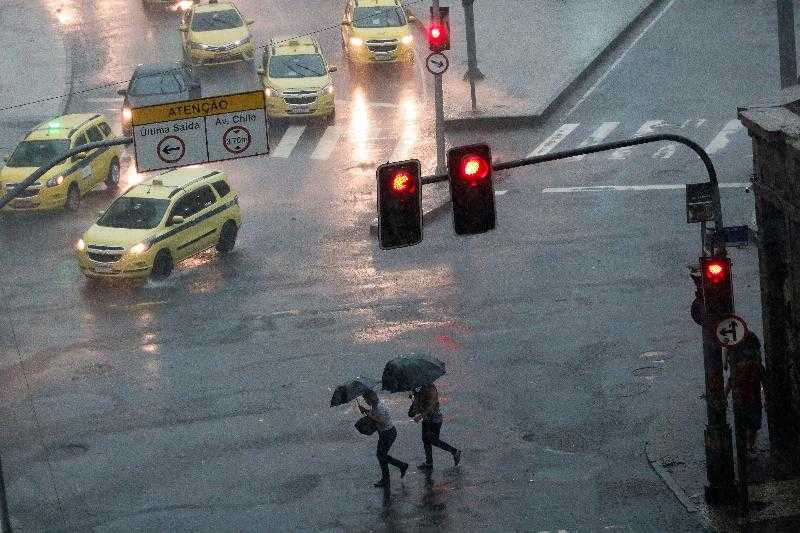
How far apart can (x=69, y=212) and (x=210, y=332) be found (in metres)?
9.64

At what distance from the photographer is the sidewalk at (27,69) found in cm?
4409

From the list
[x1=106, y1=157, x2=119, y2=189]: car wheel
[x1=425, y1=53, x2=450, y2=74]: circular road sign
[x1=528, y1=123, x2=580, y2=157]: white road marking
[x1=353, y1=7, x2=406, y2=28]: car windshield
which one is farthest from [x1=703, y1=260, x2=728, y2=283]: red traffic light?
[x1=353, y1=7, x2=406, y2=28]: car windshield

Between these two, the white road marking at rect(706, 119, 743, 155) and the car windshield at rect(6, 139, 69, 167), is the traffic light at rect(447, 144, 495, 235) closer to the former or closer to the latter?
the white road marking at rect(706, 119, 743, 155)

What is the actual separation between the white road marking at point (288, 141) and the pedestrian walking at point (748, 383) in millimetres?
20215

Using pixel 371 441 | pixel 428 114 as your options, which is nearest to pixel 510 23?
pixel 428 114

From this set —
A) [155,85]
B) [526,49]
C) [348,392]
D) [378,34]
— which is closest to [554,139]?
[378,34]

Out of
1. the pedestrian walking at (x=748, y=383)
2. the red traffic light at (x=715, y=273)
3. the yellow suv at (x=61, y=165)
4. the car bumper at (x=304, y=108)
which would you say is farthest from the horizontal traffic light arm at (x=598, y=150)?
the car bumper at (x=304, y=108)

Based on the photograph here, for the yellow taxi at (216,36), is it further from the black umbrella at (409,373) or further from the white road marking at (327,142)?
the black umbrella at (409,373)

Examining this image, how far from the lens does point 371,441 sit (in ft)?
75.1

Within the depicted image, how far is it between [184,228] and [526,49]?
18.2 metres

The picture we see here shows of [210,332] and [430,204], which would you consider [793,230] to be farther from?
[430,204]

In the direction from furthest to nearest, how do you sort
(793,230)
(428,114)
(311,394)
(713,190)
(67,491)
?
(428,114) < (311,394) < (67,491) < (793,230) < (713,190)

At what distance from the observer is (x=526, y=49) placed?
47.6 meters

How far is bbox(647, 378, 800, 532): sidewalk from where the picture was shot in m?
19.5
